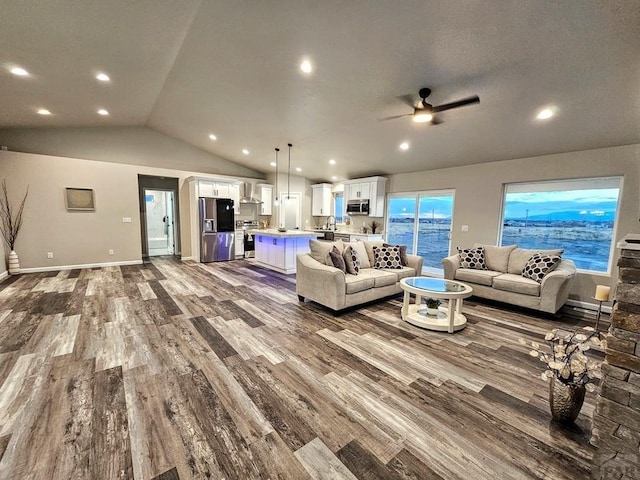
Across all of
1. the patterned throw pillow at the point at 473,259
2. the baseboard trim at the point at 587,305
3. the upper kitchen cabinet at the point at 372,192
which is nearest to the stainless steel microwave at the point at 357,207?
the upper kitchen cabinet at the point at 372,192

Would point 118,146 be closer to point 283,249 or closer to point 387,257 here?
point 283,249

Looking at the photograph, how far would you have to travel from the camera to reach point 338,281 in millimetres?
3516

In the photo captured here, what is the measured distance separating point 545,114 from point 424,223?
10.7ft

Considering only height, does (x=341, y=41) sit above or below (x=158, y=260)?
above

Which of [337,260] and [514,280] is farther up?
[337,260]

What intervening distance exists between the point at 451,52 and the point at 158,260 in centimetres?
806

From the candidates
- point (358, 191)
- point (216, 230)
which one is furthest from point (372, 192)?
point (216, 230)

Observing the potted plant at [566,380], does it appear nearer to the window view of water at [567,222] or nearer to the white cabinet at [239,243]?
the window view of water at [567,222]

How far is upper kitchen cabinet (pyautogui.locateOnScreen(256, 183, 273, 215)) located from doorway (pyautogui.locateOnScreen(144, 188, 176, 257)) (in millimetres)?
2758

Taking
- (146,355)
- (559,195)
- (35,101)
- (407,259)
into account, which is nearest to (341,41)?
(407,259)

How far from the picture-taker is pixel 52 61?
10.6 ft

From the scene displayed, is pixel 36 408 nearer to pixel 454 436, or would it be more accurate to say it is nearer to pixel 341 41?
pixel 454 436

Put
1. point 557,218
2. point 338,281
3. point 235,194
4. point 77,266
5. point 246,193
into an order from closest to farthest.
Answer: point 338,281 < point 557,218 < point 77,266 < point 235,194 < point 246,193

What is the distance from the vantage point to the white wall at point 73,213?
5473 mm
